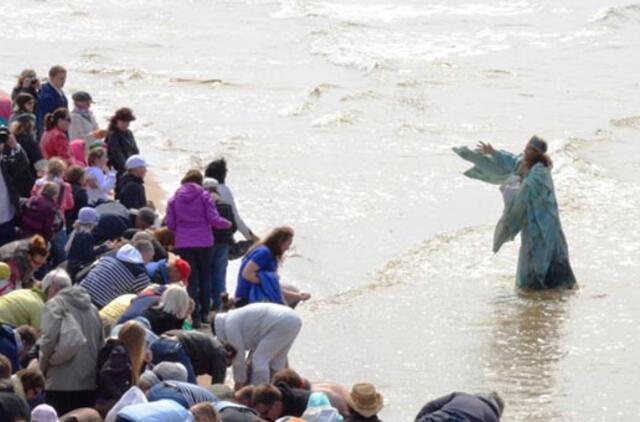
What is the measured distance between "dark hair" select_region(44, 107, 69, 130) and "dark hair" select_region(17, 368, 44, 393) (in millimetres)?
6498

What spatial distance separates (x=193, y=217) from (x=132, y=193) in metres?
0.95

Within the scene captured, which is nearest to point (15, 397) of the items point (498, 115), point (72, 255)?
point (72, 255)

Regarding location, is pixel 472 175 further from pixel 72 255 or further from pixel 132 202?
pixel 72 255

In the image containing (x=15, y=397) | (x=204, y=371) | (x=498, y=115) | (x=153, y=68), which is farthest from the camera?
(x=153, y=68)

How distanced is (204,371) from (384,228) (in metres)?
9.27

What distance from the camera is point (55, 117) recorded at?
15930mm

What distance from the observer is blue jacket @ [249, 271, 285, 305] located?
1241 cm

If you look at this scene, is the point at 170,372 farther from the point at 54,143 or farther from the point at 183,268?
the point at 54,143

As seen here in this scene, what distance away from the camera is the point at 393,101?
3288 centimetres

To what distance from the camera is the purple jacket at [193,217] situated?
13812mm

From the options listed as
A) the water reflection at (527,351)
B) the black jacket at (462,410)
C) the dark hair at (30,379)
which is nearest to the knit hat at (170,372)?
the dark hair at (30,379)

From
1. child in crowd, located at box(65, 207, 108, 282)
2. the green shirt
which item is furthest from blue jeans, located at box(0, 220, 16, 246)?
the green shirt

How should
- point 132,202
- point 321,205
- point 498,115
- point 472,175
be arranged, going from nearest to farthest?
1. point 132,202
2. point 472,175
3. point 321,205
4. point 498,115

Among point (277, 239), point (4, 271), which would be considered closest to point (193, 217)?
point (277, 239)
